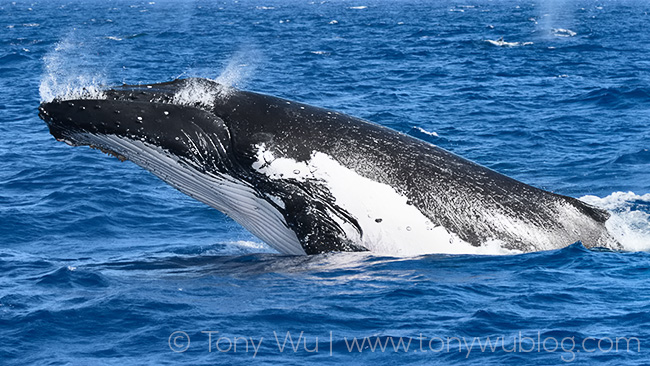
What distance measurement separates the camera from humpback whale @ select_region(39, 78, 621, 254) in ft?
31.3

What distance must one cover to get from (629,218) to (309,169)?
6112mm

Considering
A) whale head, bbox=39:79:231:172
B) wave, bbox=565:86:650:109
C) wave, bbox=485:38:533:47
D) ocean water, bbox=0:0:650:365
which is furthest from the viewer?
wave, bbox=485:38:533:47

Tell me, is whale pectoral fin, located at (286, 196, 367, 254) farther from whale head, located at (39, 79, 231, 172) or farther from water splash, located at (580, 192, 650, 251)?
water splash, located at (580, 192, 650, 251)

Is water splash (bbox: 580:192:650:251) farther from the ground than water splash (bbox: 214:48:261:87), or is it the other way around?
water splash (bbox: 214:48:261:87)

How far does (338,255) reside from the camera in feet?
31.7

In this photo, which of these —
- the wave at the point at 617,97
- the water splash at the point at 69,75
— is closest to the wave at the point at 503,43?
the wave at the point at 617,97

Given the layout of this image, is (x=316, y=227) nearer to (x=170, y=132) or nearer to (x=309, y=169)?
(x=309, y=169)

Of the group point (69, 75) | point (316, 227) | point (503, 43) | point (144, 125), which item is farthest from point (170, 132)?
point (503, 43)

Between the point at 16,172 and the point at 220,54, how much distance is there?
29.4 m

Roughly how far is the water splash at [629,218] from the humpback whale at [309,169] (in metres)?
1.80

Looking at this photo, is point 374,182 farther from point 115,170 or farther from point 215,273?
point 115,170

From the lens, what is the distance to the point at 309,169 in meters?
9.55

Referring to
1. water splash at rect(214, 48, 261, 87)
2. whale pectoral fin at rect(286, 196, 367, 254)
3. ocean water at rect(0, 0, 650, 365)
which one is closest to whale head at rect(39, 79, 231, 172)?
ocean water at rect(0, 0, 650, 365)

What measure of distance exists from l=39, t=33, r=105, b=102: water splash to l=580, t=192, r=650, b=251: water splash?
7117 mm
